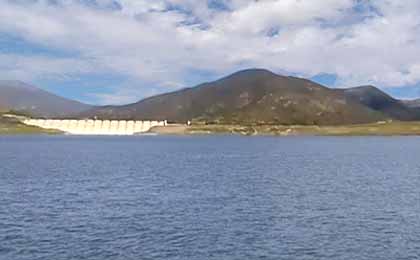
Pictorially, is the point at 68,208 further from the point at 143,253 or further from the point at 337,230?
the point at 337,230

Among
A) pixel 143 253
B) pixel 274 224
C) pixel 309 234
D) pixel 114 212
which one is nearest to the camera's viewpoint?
pixel 143 253

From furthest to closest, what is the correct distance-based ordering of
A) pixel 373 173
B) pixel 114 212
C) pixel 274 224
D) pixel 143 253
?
pixel 373 173 → pixel 114 212 → pixel 274 224 → pixel 143 253

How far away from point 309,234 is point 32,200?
30499mm

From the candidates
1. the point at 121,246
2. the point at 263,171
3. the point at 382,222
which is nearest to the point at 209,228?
the point at 121,246

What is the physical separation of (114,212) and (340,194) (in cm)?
2752

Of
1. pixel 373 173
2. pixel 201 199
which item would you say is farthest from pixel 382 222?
pixel 373 173

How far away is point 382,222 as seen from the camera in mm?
45000

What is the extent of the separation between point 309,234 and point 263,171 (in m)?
54.7

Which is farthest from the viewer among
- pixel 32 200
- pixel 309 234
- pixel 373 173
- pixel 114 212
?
pixel 373 173

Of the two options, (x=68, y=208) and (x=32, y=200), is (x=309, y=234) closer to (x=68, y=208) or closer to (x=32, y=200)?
(x=68, y=208)

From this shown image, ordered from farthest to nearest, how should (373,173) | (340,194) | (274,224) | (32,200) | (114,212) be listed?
(373,173) < (340,194) < (32,200) < (114,212) < (274,224)

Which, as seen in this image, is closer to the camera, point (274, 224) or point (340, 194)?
point (274, 224)

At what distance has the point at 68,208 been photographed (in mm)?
51188

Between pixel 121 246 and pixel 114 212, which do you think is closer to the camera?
pixel 121 246
